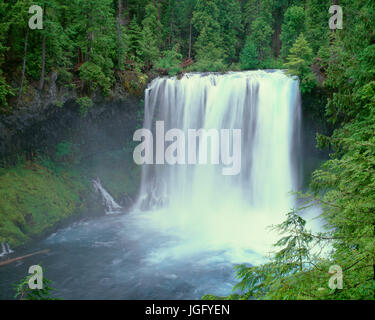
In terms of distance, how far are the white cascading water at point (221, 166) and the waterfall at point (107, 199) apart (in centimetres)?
141

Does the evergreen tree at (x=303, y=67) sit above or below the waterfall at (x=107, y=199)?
above

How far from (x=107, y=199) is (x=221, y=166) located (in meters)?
6.71

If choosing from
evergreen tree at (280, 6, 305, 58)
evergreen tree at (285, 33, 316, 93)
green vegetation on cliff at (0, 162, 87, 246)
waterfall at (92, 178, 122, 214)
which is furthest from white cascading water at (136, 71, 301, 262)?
evergreen tree at (280, 6, 305, 58)

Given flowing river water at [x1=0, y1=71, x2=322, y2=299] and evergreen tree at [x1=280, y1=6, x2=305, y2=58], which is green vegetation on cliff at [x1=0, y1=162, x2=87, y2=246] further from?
evergreen tree at [x1=280, y1=6, x2=305, y2=58]

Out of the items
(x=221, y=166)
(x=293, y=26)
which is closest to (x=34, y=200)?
(x=221, y=166)

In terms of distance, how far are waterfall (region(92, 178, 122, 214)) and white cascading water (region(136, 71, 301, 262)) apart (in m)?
1.41

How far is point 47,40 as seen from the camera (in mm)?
12461

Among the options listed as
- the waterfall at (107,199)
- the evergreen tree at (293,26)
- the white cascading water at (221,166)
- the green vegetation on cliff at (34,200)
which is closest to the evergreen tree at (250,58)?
the evergreen tree at (293,26)

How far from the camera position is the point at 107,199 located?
1575 centimetres

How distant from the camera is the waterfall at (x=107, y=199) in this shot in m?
15.5

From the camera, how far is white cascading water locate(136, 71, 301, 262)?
1438 cm

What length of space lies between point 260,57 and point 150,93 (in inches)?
520

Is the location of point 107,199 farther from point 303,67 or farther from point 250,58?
point 250,58

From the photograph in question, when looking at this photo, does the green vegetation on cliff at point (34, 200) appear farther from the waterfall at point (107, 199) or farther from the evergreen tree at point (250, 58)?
the evergreen tree at point (250, 58)
